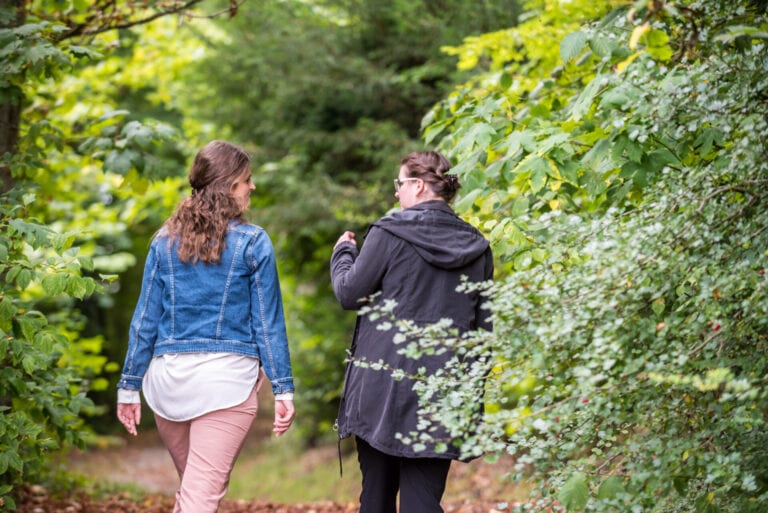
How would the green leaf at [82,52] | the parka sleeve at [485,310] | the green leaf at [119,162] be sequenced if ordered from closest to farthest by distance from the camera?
1. the parka sleeve at [485,310]
2. the green leaf at [82,52]
3. the green leaf at [119,162]

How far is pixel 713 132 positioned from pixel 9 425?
3.29 metres

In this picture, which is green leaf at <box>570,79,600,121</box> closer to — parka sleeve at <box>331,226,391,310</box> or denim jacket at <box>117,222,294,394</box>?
parka sleeve at <box>331,226,391,310</box>

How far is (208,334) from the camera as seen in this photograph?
10.9 ft

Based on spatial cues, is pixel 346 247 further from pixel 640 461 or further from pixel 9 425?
pixel 9 425

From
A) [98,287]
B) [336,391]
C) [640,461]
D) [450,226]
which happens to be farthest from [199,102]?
[640,461]

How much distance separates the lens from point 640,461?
2.67 m

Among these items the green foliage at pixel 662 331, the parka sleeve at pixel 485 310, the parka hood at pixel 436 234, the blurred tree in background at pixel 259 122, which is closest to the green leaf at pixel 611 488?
the green foliage at pixel 662 331

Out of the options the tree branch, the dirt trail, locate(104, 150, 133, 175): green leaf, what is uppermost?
the tree branch

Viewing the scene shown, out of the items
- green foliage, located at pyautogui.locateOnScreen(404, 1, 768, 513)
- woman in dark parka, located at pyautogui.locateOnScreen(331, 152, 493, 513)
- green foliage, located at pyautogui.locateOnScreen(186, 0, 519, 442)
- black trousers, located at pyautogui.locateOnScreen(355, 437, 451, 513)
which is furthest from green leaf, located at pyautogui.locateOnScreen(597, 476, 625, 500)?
green foliage, located at pyautogui.locateOnScreen(186, 0, 519, 442)

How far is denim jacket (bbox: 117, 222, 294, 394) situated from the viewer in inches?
132

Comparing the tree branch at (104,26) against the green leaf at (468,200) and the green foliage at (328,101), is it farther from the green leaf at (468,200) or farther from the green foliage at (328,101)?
the green foliage at (328,101)

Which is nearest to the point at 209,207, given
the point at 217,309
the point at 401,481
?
the point at 217,309

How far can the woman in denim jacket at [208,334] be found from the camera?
3.27 m

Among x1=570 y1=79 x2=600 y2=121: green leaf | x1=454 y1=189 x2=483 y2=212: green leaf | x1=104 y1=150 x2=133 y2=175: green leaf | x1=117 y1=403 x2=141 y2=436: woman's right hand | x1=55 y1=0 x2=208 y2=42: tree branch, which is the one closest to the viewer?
x1=117 y1=403 x2=141 y2=436: woman's right hand
